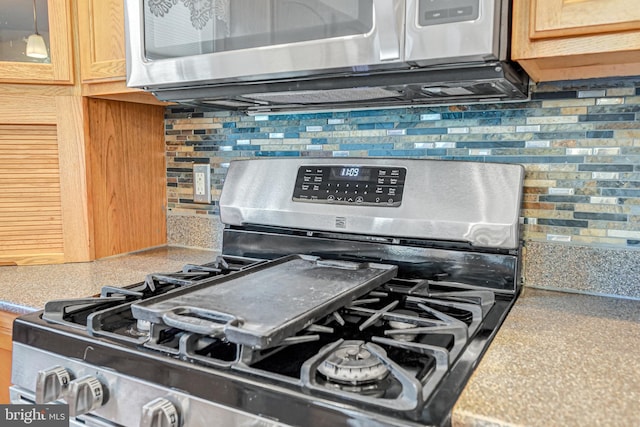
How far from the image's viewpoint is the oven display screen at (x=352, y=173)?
1.17 m

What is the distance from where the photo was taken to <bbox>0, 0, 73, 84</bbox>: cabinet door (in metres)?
1.26

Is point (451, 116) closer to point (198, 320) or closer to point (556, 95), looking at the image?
point (556, 95)

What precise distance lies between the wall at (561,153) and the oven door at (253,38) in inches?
14.8

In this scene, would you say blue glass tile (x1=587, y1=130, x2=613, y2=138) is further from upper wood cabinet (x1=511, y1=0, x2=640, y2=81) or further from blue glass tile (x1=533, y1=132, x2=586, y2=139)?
upper wood cabinet (x1=511, y1=0, x2=640, y2=81)

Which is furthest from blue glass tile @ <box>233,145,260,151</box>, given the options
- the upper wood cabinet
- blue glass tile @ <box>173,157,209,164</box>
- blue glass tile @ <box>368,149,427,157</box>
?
the upper wood cabinet

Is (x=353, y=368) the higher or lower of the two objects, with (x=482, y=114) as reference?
lower

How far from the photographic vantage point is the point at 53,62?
4.21 ft

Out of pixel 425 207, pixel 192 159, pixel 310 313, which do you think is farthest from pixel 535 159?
Result: pixel 192 159

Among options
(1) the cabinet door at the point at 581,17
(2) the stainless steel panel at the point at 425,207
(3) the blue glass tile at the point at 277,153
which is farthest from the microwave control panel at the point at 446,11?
(3) the blue glass tile at the point at 277,153

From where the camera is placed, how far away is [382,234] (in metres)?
1.12

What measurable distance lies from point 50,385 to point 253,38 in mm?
719

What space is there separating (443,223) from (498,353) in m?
0.37

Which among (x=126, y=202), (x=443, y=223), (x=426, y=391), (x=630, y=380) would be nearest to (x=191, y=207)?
(x=126, y=202)

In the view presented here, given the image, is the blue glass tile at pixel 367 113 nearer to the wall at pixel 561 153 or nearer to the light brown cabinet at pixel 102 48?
the wall at pixel 561 153
